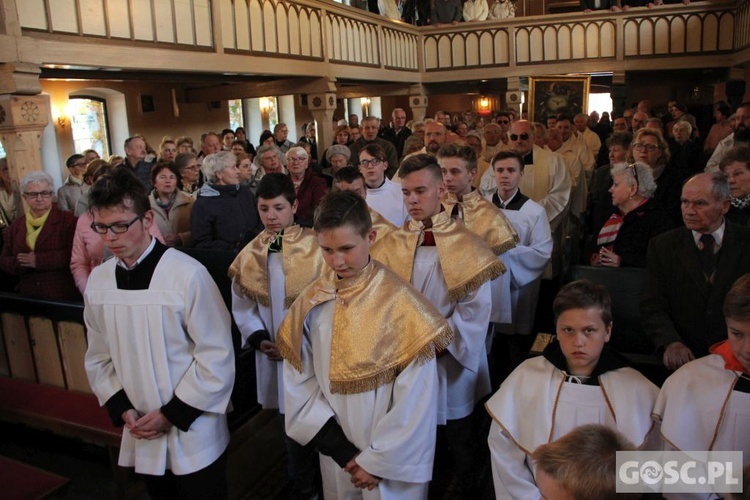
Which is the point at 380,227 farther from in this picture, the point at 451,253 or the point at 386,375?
the point at 386,375

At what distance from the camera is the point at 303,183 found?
5.07 metres

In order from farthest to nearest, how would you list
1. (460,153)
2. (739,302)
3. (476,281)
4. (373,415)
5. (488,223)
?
1. (460,153)
2. (488,223)
3. (476,281)
4. (373,415)
5. (739,302)

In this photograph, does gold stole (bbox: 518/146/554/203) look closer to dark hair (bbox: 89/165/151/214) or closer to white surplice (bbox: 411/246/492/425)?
white surplice (bbox: 411/246/492/425)

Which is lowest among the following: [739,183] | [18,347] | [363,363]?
[18,347]

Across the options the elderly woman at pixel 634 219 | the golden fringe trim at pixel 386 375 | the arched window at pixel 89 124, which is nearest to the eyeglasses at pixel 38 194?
the golden fringe trim at pixel 386 375

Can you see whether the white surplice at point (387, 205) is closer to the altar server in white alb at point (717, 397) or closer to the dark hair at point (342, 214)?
the dark hair at point (342, 214)

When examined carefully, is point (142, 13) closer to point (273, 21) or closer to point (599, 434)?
point (273, 21)

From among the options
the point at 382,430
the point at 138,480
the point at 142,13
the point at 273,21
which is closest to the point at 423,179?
the point at 382,430

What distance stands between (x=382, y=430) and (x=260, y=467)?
1.56m

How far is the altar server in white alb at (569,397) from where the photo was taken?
7.18ft

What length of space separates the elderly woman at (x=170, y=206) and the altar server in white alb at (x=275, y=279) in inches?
64.8

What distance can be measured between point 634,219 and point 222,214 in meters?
2.67

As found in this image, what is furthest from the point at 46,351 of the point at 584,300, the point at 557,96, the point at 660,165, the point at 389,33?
the point at 389,33

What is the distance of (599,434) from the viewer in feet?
4.75
